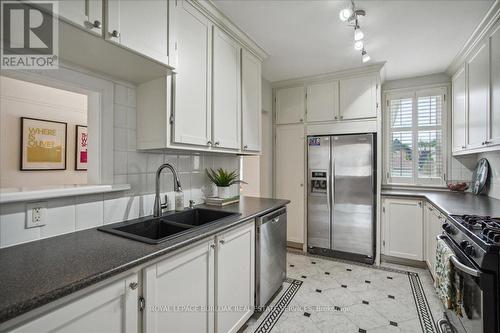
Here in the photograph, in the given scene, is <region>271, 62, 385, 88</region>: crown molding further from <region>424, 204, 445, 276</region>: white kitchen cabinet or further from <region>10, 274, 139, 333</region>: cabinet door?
<region>10, 274, 139, 333</region>: cabinet door

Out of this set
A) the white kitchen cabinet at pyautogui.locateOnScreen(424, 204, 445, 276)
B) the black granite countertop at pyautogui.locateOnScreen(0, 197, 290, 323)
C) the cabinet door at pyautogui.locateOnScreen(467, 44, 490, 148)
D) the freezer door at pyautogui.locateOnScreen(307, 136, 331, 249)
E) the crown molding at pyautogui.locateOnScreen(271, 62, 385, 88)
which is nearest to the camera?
the black granite countertop at pyautogui.locateOnScreen(0, 197, 290, 323)

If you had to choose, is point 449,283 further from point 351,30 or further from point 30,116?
point 30,116

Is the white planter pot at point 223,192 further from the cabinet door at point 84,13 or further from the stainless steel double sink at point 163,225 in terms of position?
the cabinet door at point 84,13

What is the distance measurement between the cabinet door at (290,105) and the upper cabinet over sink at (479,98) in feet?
6.07

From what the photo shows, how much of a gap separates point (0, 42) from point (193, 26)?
1.10 metres

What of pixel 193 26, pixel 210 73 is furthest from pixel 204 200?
pixel 193 26

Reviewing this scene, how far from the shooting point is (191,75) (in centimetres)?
177

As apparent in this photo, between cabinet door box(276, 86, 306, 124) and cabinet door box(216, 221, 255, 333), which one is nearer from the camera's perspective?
cabinet door box(216, 221, 255, 333)

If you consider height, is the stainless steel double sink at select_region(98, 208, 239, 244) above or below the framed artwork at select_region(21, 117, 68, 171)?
below

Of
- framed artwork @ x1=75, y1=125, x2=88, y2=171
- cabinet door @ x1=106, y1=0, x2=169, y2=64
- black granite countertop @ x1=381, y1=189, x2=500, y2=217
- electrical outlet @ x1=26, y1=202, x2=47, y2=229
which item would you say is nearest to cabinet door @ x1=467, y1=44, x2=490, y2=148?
black granite countertop @ x1=381, y1=189, x2=500, y2=217

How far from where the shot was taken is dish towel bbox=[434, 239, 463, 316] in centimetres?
156

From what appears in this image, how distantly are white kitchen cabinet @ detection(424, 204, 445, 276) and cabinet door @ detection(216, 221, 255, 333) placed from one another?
1.99m

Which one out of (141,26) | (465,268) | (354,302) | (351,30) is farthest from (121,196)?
(351,30)

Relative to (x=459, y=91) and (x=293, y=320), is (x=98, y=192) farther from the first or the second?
(x=459, y=91)
